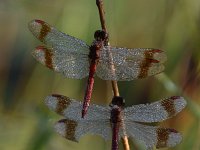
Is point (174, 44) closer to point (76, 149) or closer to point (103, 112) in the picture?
point (76, 149)

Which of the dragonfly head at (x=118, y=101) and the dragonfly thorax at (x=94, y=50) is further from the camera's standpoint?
the dragonfly thorax at (x=94, y=50)

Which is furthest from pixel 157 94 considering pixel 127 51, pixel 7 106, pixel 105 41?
pixel 7 106

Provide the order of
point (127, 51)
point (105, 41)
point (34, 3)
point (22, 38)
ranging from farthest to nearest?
1. point (22, 38)
2. point (34, 3)
3. point (127, 51)
4. point (105, 41)

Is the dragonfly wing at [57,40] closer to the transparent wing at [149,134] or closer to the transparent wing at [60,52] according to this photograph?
the transparent wing at [60,52]

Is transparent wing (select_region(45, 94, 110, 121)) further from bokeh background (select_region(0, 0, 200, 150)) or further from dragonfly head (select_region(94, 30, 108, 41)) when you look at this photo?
bokeh background (select_region(0, 0, 200, 150))

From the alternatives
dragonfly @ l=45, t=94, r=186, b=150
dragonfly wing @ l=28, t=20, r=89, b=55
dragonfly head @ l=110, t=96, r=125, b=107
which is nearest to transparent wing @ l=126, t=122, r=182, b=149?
dragonfly @ l=45, t=94, r=186, b=150

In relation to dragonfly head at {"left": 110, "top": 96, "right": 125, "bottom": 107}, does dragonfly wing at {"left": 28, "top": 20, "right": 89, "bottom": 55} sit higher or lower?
higher

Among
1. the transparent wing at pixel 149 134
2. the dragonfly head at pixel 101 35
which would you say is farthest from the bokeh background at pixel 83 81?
the dragonfly head at pixel 101 35
